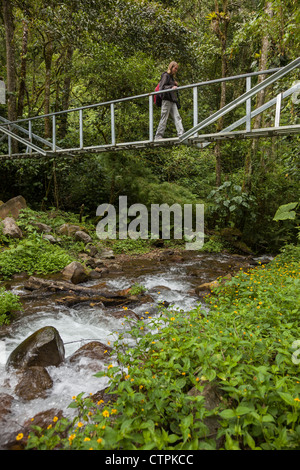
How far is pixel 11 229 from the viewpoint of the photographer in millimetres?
7977

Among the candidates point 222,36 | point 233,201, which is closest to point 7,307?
point 233,201

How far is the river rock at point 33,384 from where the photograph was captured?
2.93 meters

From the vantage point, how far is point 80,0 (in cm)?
958

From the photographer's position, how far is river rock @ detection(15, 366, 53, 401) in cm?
293

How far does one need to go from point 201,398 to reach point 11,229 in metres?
7.30

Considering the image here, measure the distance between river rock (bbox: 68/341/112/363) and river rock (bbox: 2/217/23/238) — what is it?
5170 millimetres

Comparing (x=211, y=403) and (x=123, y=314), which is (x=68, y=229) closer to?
(x=123, y=314)

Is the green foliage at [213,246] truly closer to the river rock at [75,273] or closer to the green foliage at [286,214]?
the green foliage at [286,214]

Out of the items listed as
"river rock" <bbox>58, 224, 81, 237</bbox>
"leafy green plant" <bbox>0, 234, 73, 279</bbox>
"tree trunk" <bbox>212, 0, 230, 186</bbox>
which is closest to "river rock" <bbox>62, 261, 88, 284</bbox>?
"leafy green plant" <bbox>0, 234, 73, 279</bbox>

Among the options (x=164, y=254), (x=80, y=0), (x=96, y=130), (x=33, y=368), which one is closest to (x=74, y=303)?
(x=33, y=368)

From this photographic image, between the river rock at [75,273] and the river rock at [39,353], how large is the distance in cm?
309

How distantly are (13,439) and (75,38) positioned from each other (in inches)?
436

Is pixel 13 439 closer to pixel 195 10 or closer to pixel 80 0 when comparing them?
pixel 80 0

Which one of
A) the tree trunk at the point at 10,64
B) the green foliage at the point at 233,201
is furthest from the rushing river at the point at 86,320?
the tree trunk at the point at 10,64
